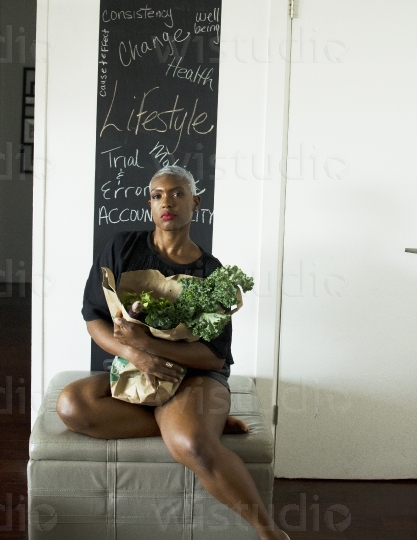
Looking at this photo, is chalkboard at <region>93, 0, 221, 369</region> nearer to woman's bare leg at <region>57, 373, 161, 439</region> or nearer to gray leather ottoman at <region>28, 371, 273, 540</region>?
woman's bare leg at <region>57, 373, 161, 439</region>

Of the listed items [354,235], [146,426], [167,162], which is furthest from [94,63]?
[146,426]

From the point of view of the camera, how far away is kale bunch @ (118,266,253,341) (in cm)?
216

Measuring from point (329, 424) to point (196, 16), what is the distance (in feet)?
5.87

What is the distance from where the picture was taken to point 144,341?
7.20 feet

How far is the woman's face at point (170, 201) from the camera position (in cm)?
241

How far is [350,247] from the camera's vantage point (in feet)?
9.59

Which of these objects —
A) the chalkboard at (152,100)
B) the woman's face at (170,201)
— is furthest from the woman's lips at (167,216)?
the chalkboard at (152,100)

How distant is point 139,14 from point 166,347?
142 cm

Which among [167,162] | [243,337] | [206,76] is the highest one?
[206,76]

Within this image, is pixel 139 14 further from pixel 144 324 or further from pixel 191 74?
pixel 144 324

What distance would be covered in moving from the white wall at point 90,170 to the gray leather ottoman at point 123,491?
73cm

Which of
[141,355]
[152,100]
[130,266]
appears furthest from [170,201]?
[152,100]

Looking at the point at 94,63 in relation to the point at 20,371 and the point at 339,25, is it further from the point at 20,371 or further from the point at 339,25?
the point at 20,371

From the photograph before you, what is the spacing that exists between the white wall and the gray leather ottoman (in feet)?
2.39
